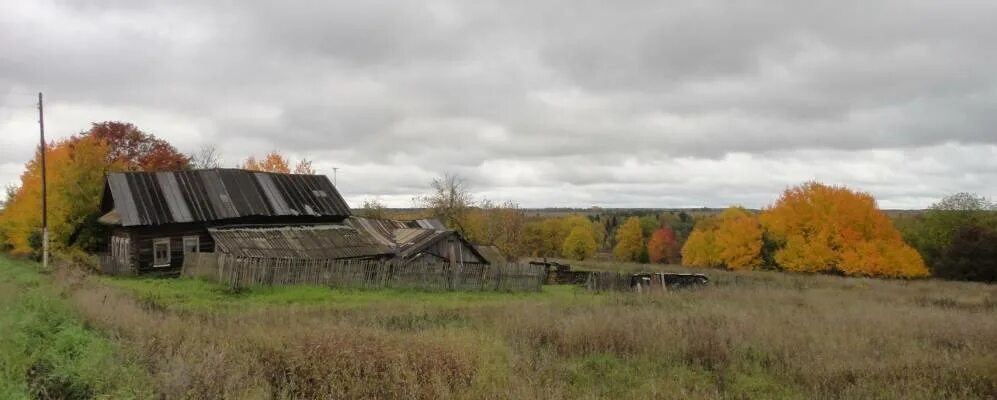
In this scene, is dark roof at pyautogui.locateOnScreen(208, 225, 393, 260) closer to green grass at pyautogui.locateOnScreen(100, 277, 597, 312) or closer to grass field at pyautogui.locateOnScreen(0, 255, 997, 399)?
green grass at pyautogui.locateOnScreen(100, 277, 597, 312)

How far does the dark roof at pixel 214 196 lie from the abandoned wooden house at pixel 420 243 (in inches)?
73.4

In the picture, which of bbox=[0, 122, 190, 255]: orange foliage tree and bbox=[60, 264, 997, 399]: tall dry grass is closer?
bbox=[60, 264, 997, 399]: tall dry grass

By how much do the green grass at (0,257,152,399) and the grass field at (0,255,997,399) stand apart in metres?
0.12

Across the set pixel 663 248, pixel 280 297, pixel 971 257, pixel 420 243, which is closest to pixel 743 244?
pixel 971 257

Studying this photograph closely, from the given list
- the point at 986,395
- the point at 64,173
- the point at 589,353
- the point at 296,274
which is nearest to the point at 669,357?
the point at 589,353

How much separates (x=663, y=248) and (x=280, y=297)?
7962 centimetres

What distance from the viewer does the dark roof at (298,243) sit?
25.8 metres

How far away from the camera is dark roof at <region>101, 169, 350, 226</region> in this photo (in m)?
26.8

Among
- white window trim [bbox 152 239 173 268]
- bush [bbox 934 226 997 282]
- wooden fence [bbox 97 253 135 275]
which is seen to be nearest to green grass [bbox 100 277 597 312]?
white window trim [bbox 152 239 173 268]

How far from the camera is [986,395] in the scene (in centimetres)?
829

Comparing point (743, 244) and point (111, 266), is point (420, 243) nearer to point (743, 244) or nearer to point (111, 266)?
point (111, 266)

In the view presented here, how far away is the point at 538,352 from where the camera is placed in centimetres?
1097

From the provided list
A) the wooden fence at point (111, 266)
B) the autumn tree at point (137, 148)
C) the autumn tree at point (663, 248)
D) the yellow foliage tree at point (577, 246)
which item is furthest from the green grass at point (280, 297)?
the autumn tree at point (663, 248)

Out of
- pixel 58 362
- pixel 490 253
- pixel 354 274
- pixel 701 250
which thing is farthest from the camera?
pixel 701 250
